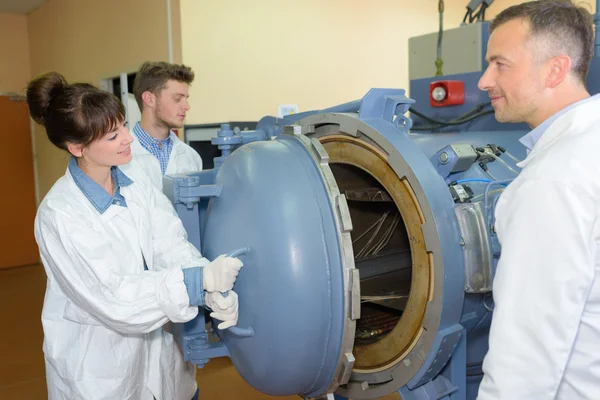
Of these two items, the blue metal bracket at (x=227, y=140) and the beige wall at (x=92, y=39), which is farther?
the beige wall at (x=92, y=39)

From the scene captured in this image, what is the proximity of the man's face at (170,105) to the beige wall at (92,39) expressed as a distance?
105 cm

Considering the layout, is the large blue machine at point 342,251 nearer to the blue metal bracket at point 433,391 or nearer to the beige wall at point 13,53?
the blue metal bracket at point 433,391

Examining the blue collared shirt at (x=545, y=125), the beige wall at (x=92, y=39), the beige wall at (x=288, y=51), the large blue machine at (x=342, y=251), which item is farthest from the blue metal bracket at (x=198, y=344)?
the beige wall at (x=288, y=51)

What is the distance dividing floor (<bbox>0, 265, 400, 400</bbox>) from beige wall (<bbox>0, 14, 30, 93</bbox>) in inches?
76.6

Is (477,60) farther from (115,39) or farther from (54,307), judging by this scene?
(115,39)

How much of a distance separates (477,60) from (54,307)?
5.09ft

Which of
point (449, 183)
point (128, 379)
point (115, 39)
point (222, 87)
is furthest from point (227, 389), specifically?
point (115, 39)

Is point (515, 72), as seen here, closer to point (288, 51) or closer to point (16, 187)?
point (288, 51)

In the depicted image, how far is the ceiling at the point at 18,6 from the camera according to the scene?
183 inches

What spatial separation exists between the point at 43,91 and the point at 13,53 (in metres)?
4.47

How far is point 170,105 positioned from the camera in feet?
6.48

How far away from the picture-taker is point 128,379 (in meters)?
1.32

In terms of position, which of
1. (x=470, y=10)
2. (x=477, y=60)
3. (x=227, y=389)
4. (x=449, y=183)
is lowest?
(x=227, y=389)

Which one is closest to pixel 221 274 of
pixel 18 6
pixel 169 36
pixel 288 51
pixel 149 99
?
pixel 149 99
